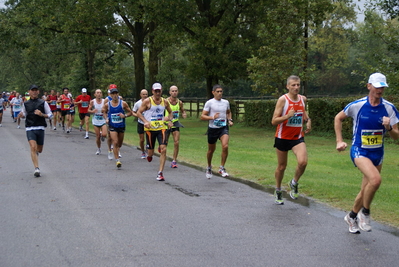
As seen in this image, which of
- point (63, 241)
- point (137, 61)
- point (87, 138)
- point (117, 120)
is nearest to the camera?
point (63, 241)

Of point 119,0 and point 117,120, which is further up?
point 119,0

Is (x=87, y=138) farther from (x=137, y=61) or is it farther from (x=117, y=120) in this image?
(x=137, y=61)

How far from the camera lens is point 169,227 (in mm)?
7184

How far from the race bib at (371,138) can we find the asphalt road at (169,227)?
109 centimetres

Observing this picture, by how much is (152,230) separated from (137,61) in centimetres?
2903

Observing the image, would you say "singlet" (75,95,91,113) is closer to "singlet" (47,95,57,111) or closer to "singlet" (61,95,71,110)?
"singlet" (61,95,71,110)

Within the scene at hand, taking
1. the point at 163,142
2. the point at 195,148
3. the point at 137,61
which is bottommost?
the point at 195,148

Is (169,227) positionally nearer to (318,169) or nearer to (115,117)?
(115,117)

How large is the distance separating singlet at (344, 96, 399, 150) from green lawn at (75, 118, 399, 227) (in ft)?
4.58

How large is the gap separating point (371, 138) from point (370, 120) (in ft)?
0.71

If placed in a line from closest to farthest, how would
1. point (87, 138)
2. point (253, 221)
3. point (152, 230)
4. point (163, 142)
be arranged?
1. point (152, 230)
2. point (253, 221)
3. point (163, 142)
4. point (87, 138)

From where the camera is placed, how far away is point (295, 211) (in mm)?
8258

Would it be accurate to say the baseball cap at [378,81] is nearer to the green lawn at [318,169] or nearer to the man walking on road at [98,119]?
the green lawn at [318,169]

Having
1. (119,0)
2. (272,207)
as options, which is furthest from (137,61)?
(272,207)
